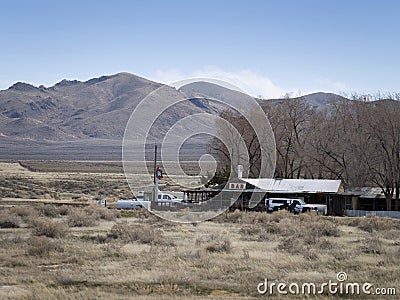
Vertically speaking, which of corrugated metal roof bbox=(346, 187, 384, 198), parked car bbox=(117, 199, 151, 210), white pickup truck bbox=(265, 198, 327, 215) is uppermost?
corrugated metal roof bbox=(346, 187, 384, 198)

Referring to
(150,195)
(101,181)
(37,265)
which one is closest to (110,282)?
(37,265)

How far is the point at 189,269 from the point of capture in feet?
59.2

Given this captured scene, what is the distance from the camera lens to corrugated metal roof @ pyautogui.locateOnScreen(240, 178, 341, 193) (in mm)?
52312

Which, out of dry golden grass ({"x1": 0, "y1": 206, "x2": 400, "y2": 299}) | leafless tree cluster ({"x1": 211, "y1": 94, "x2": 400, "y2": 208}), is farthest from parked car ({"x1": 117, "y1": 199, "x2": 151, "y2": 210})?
dry golden grass ({"x1": 0, "y1": 206, "x2": 400, "y2": 299})

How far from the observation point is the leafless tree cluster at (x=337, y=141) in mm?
55281

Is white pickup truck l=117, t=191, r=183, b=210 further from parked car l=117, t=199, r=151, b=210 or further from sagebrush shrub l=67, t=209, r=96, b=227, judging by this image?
sagebrush shrub l=67, t=209, r=96, b=227

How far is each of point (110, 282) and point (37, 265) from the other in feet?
13.7

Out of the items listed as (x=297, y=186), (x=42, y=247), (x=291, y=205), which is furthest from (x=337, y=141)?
(x=42, y=247)

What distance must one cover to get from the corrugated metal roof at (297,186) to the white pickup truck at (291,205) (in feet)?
6.87

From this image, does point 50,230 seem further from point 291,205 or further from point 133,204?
point 291,205

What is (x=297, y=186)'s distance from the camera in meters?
53.7

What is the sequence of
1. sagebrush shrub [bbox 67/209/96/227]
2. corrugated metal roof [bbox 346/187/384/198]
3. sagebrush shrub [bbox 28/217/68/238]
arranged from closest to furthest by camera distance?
sagebrush shrub [bbox 28/217/68/238]
sagebrush shrub [bbox 67/209/96/227]
corrugated metal roof [bbox 346/187/384/198]

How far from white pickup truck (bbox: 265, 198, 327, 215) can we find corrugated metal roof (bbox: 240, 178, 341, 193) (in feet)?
6.87

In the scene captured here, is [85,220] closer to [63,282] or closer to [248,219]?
[248,219]
